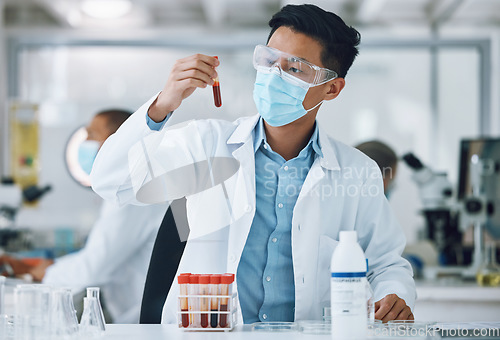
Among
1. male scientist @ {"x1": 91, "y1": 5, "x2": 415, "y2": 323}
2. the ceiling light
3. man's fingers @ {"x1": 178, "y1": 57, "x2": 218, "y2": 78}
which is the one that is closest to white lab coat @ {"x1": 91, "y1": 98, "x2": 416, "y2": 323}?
male scientist @ {"x1": 91, "y1": 5, "x2": 415, "y2": 323}

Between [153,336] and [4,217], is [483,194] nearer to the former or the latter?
[153,336]

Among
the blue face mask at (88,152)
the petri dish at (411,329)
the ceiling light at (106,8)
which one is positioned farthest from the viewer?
the ceiling light at (106,8)

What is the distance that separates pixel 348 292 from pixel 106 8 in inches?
140

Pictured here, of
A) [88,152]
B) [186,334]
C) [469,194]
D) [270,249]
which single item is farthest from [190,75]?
[469,194]

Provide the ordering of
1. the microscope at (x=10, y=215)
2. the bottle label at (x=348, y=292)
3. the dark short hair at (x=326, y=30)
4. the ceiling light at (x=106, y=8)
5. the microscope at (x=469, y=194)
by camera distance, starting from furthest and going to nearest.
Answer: the ceiling light at (x=106, y=8), the microscope at (x=10, y=215), the microscope at (x=469, y=194), the dark short hair at (x=326, y=30), the bottle label at (x=348, y=292)

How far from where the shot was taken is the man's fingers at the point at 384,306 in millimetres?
1401

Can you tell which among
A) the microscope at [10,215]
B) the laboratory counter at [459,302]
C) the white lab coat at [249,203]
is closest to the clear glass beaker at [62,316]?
the white lab coat at [249,203]

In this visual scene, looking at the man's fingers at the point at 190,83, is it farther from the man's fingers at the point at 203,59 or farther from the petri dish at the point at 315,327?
the petri dish at the point at 315,327

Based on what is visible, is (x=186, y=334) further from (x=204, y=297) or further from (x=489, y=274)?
(x=489, y=274)

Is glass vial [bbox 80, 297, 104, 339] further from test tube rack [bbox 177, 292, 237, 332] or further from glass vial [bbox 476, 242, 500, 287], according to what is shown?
glass vial [bbox 476, 242, 500, 287]

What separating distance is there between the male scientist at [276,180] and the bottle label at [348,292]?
254mm

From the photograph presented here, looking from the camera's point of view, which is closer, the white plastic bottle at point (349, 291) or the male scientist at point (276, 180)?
the white plastic bottle at point (349, 291)

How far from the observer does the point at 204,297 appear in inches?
51.8

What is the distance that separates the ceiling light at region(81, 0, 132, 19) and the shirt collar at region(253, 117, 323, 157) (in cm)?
289
